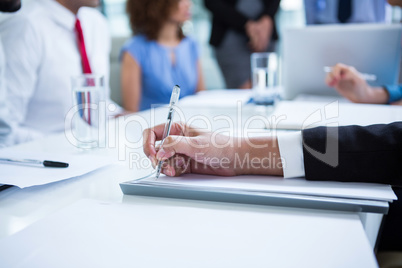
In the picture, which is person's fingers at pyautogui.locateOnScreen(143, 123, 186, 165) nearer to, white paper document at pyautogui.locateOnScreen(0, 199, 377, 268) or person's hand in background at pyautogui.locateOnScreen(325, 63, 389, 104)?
white paper document at pyautogui.locateOnScreen(0, 199, 377, 268)

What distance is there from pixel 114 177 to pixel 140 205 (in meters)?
0.15

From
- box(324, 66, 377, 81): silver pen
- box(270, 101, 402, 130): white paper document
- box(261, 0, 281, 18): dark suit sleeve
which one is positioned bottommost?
box(270, 101, 402, 130): white paper document

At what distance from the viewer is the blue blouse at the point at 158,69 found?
2330 mm

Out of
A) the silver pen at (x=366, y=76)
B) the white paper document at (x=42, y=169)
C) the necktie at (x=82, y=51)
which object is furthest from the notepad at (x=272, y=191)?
the necktie at (x=82, y=51)

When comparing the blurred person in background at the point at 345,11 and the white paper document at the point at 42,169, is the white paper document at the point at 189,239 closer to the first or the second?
the white paper document at the point at 42,169

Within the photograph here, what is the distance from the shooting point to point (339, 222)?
48cm

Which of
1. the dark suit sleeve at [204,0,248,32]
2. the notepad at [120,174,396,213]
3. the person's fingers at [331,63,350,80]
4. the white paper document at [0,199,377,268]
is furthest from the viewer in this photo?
the dark suit sleeve at [204,0,248,32]

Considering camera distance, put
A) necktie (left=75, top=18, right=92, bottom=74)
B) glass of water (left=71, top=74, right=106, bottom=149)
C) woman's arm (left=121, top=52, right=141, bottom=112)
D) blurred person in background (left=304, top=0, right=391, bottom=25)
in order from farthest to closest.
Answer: woman's arm (left=121, top=52, right=141, bottom=112)
blurred person in background (left=304, top=0, right=391, bottom=25)
necktie (left=75, top=18, right=92, bottom=74)
glass of water (left=71, top=74, right=106, bottom=149)

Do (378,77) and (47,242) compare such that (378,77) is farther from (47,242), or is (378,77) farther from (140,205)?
(47,242)

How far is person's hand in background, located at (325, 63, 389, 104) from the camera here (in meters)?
1.28

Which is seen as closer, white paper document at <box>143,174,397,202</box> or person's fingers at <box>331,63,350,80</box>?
white paper document at <box>143,174,397,202</box>

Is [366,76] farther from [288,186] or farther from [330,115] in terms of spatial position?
[288,186]

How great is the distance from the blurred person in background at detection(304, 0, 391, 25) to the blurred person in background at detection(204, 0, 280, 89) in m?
0.42

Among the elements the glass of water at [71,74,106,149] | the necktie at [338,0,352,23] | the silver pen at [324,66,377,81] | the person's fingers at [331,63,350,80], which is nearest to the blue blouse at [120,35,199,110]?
the necktie at [338,0,352,23]
